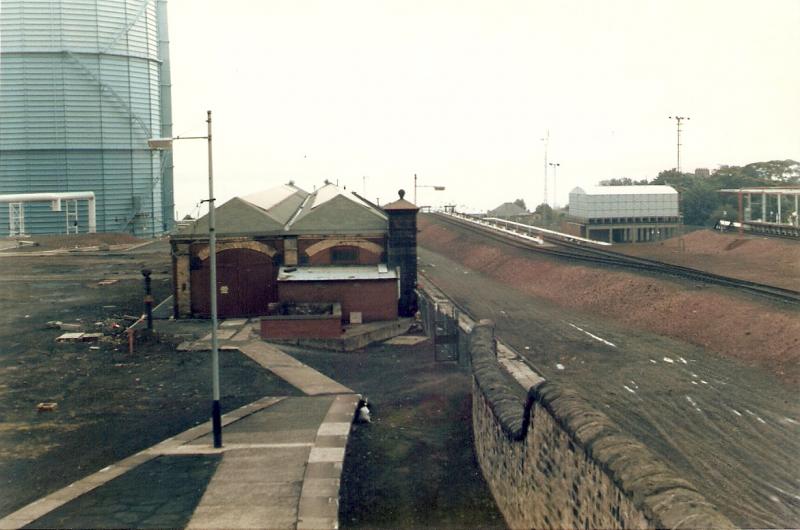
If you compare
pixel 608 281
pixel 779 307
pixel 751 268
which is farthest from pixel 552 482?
pixel 751 268

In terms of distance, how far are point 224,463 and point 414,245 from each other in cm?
2036

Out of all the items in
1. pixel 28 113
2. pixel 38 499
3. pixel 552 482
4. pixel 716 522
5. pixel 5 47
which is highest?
pixel 5 47

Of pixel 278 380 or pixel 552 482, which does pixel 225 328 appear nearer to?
pixel 278 380

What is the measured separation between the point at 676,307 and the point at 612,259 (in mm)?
13359

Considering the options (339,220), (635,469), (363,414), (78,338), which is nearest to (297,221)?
(339,220)

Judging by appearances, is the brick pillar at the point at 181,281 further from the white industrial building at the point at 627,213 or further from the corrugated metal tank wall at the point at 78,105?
the white industrial building at the point at 627,213

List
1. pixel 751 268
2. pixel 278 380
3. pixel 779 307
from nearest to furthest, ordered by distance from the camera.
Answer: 1. pixel 278 380
2. pixel 779 307
3. pixel 751 268

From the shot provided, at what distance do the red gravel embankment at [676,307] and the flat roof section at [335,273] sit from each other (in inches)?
446

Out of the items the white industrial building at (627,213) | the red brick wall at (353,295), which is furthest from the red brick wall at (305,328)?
the white industrial building at (627,213)

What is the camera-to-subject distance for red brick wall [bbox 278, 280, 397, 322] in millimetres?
35062

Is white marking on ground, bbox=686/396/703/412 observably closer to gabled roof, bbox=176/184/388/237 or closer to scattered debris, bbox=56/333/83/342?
gabled roof, bbox=176/184/388/237

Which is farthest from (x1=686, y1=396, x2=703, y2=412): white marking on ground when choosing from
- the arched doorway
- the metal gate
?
the arched doorway

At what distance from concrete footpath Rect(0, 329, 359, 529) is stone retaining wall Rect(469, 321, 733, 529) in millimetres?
3424

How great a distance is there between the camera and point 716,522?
7484 millimetres
